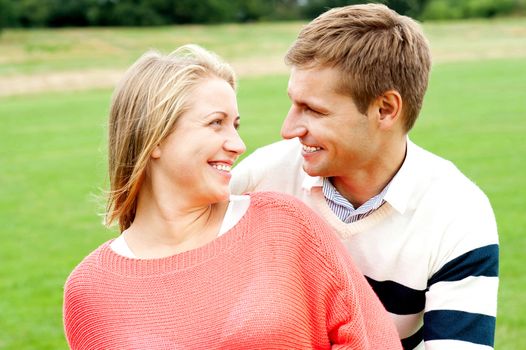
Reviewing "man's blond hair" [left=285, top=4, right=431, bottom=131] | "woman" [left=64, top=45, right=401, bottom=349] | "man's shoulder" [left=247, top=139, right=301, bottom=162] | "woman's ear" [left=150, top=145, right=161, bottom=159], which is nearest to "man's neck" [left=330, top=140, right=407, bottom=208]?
"man's blond hair" [left=285, top=4, right=431, bottom=131]

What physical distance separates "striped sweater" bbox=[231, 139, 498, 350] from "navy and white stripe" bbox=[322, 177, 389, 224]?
2 centimetres

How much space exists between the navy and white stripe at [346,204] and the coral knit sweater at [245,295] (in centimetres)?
38

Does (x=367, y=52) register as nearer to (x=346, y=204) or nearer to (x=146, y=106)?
(x=346, y=204)

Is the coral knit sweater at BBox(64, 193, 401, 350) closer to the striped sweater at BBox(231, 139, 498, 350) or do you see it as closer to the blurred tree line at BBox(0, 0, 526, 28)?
the striped sweater at BBox(231, 139, 498, 350)

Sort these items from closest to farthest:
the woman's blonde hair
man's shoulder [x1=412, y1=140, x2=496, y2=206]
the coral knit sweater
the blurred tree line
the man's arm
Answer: the coral knit sweater
the woman's blonde hair
the man's arm
man's shoulder [x1=412, y1=140, x2=496, y2=206]
the blurred tree line

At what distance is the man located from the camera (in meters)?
2.88

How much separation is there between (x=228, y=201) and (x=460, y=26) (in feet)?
147

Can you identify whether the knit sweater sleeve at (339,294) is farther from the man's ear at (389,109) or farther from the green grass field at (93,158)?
the green grass field at (93,158)

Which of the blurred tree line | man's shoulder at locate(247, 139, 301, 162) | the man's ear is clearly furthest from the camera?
the blurred tree line

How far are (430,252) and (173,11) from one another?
225 ft

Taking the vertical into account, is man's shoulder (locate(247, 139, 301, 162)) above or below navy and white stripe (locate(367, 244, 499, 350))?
above

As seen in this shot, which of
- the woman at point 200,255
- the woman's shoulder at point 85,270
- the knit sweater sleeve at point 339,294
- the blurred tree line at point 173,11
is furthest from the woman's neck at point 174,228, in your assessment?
the blurred tree line at point 173,11

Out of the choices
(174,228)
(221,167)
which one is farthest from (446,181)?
(174,228)

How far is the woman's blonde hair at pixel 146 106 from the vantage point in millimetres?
2611
